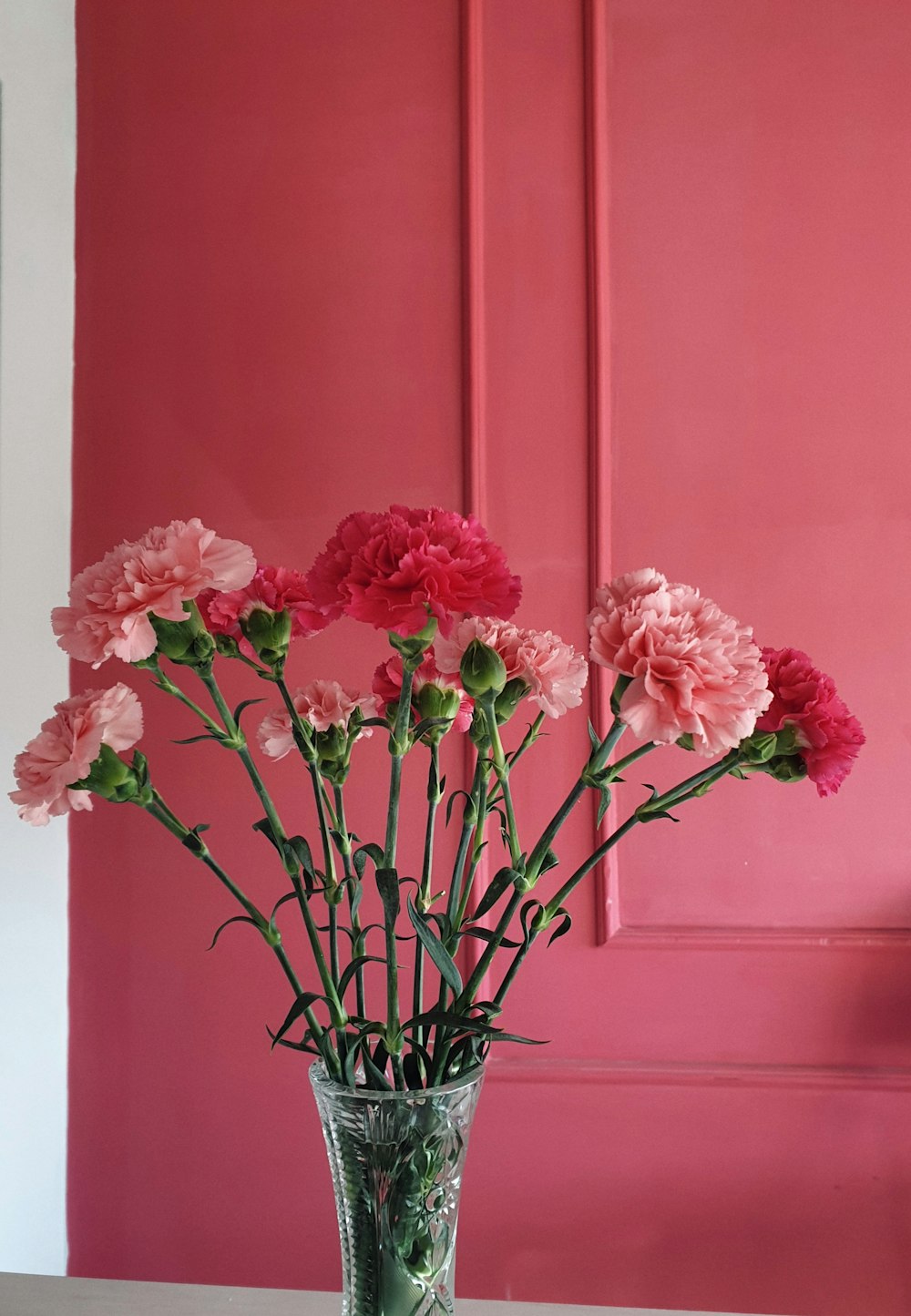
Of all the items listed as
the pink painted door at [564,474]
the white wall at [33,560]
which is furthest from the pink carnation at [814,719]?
the white wall at [33,560]

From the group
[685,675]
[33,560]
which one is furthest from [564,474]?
[685,675]

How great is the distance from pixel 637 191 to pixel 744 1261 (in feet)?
4.93

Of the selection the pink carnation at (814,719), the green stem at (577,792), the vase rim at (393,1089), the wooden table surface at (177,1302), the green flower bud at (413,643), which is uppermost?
the green flower bud at (413,643)

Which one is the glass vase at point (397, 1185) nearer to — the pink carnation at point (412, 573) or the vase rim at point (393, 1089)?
the vase rim at point (393, 1089)

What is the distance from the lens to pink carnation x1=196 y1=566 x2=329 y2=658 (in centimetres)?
57

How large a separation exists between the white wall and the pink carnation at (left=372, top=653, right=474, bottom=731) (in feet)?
2.75

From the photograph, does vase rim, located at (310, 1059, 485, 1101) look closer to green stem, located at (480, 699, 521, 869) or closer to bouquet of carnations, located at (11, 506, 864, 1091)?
bouquet of carnations, located at (11, 506, 864, 1091)

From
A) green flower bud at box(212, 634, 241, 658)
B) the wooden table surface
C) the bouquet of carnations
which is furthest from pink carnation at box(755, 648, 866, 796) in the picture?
the wooden table surface

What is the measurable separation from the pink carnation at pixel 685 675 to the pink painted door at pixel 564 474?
Result: 2.90ft

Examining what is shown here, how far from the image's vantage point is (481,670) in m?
0.52

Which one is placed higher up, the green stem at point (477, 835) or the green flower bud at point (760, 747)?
the green flower bud at point (760, 747)

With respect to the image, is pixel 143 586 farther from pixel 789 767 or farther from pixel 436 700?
pixel 789 767

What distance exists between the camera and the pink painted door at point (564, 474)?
51.9 inches

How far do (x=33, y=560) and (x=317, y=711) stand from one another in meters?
0.93
